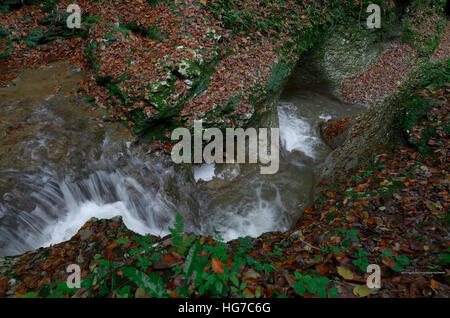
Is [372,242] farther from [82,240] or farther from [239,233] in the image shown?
[82,240]

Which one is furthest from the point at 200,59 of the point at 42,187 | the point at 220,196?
the point at 42,187

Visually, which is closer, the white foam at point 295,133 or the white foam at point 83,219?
the white foam at point 83,219

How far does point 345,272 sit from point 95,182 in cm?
556

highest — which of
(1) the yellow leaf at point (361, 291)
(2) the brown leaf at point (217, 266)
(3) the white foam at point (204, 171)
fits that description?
(2) the brown leaf at point (217, 266)

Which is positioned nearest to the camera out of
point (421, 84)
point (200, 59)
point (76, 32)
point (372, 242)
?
point (372, 242)

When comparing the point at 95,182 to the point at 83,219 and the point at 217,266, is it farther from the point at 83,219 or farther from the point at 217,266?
the point at 217,266

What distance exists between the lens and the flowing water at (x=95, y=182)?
16.2 feet

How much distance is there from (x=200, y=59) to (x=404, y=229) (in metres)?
5.99

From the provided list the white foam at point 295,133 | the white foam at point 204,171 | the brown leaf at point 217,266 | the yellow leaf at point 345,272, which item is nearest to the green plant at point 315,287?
the yellow leaf at point 345,272

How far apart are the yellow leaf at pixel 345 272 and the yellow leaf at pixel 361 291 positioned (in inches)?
7.0

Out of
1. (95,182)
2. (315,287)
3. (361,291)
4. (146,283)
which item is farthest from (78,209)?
(361,291)

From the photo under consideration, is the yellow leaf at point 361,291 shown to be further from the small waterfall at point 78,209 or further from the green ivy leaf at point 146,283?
the small waterfall at point 78,209

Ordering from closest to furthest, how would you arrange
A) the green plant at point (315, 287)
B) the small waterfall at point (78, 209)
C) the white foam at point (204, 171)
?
1. the green plant at point (315, 287)
2. the small waterfall at point (78, 209)
3. the white foam at point (204, 171)
